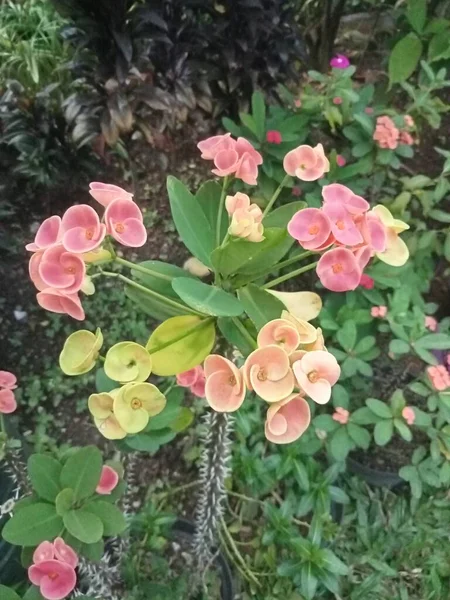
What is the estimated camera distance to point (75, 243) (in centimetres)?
67

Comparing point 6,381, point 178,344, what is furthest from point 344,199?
point 6,381

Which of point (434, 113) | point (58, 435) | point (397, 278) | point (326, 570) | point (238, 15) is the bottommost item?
point (58, 435)

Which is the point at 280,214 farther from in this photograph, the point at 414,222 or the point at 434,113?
the point at 434,113

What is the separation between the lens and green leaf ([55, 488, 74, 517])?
866 mm

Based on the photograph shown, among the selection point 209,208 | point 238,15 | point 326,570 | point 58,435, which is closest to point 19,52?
point 238,15

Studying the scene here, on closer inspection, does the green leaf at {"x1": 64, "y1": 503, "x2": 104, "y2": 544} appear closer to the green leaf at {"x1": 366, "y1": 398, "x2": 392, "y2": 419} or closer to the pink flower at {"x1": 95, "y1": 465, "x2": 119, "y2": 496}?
the pink flower at {"x1": 95, "y1": 465, "x2": 119, "y2": 496}

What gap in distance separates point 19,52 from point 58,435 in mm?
1506

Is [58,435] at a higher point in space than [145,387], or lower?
lower

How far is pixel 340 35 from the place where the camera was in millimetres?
2537

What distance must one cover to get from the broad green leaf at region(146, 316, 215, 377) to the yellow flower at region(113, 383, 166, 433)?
57 mm

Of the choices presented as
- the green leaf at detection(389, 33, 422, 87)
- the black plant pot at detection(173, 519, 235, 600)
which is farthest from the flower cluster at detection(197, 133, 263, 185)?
the green leaf at detection(389, 33, 422, 87)

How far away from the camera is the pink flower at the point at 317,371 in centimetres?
64

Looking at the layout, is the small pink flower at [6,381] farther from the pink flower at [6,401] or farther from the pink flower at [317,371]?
the pink flower at [317,371]

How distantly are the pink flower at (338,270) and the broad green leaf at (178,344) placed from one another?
17cm
